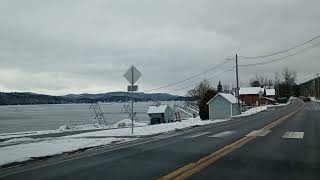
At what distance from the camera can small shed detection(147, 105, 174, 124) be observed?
64.1 metres

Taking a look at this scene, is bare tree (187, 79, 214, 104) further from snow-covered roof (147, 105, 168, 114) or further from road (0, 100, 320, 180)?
road (0, 100, 320, 180)

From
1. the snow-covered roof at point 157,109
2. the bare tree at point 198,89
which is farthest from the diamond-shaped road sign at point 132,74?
the bare tree at point 198,89

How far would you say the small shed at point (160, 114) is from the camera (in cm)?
6406

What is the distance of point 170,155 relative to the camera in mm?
13258

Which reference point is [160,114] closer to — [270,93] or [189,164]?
[189,164]

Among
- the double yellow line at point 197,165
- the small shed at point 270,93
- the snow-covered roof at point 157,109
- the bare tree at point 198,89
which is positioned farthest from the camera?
the small shed at point 270,93

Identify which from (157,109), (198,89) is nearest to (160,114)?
(157,109)

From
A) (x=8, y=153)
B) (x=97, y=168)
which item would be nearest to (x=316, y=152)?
(x=97, y=168)

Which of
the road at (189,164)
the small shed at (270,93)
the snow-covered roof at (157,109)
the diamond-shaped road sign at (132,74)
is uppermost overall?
the small shed at (270,93)

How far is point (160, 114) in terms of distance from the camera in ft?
214

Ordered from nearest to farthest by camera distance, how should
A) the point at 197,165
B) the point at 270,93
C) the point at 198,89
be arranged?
the point at 197,165
the point at 198,89
the point at 270,93

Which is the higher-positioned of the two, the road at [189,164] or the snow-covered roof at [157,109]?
the snow-covered roof at [157,109]

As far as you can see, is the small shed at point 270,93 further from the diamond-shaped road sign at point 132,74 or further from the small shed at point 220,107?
the diamond-shaped road sign at point 132,74

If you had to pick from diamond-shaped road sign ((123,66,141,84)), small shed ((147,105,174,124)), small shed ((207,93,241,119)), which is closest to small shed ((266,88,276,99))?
small shed ((147,105,174,124))
